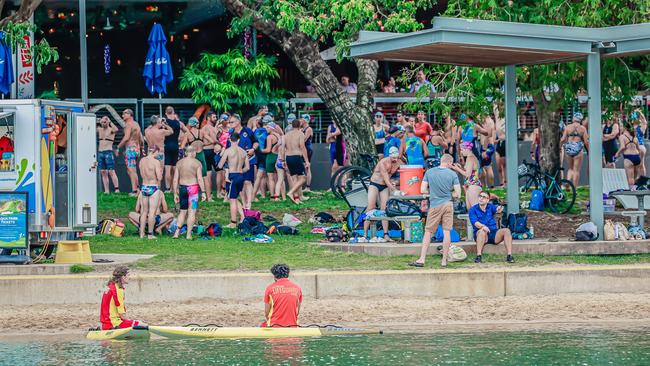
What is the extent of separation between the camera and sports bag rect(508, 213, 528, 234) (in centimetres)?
2056

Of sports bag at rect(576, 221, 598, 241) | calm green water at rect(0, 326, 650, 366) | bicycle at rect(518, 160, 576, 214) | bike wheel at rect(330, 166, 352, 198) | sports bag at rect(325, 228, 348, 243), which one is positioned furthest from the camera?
bicycle at rect(518, 160, 576, 214)

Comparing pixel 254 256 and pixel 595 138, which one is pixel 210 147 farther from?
pixel 595 138

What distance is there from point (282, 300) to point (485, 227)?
16.1ft

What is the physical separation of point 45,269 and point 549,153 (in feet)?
36.4

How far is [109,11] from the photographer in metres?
33.1

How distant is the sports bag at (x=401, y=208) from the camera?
20312 mm

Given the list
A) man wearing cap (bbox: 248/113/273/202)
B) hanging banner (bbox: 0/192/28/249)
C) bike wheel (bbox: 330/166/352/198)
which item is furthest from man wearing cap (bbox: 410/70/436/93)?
hanging banner (bbox: 0/192/28/249)

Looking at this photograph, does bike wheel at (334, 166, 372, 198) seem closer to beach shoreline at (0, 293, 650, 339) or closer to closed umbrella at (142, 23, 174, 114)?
beach shoreline at (0, 293, 650, 339)

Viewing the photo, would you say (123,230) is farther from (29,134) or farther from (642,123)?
(642,123)

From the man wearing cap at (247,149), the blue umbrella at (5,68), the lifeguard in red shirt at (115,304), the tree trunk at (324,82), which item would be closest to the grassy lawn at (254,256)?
the man wearing cap at (247,149)

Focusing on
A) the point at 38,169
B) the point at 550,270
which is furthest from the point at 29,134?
the point at 550,270

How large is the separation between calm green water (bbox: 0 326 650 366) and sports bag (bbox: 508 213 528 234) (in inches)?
175

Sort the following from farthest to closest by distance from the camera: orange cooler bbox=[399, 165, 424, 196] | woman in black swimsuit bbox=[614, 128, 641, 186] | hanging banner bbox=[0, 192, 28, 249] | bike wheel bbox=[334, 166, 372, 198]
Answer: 1. woman in black swimsuit bbox=[614, 128, 641, 186]
2. bike wheel bbox=[334, 166, 372, 198]
3. orange cooler bbox=[399, 165, 424, 196]
4. hanging banner bbox=[0, 192, 28, 249]

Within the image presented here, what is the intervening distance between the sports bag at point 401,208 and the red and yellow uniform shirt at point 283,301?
549 centimetres
